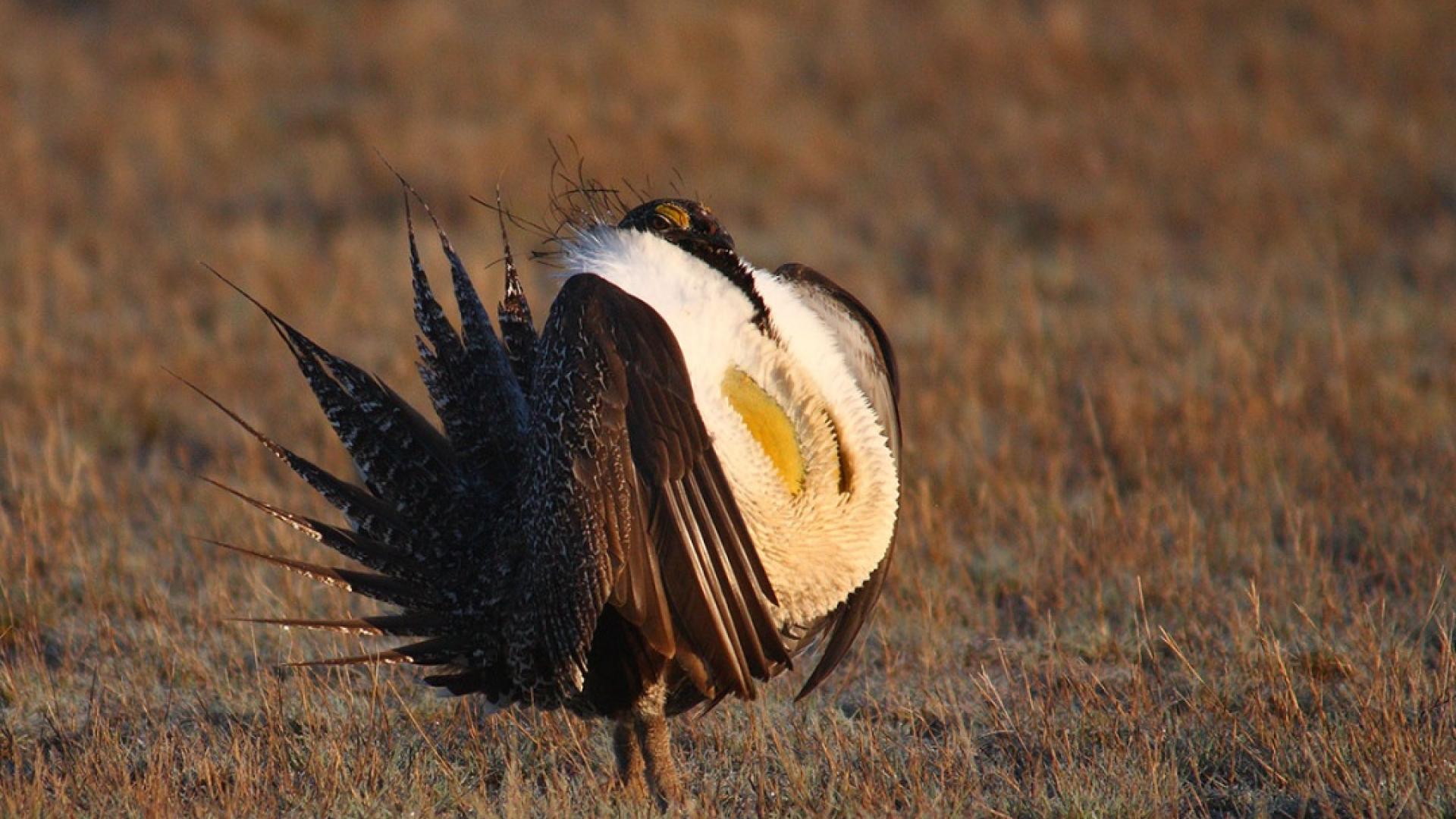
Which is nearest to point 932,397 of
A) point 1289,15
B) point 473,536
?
point 473,536

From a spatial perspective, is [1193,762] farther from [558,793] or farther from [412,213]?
[412,213]

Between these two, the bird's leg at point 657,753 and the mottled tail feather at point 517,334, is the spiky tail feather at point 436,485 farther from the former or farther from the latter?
the bird's leg at point 657,753

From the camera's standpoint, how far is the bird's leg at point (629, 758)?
112 inches

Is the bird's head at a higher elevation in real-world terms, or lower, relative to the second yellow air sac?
higher

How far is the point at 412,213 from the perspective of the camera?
883 cm

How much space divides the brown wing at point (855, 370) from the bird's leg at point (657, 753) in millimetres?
258

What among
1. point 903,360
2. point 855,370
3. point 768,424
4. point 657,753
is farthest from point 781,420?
point 903,360

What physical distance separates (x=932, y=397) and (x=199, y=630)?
9.28ft

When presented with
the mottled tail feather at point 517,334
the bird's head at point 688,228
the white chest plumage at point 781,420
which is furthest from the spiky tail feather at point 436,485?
the white chest plumage at point 781,420

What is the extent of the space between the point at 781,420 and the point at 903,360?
12.6ft

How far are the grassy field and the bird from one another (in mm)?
A: 286

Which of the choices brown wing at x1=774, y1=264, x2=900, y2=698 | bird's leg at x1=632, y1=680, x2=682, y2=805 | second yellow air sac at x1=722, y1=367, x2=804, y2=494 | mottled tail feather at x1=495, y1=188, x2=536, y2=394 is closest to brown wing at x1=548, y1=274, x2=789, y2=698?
second yellow air sac at x1=722, y1=367, x2=804, y2=494

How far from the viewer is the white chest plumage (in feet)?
8.16

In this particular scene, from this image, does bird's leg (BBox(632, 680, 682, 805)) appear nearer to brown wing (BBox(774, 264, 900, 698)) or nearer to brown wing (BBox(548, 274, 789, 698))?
brown wing (BBox(774, 264, 900, 698))
